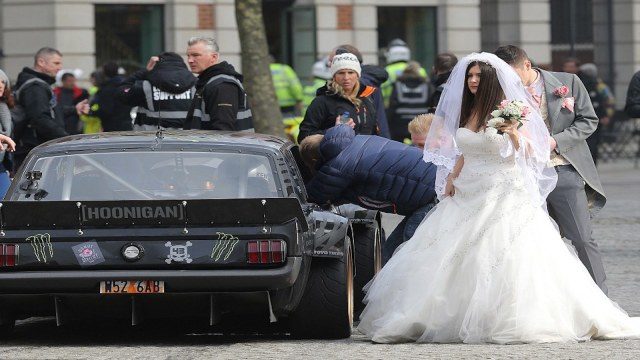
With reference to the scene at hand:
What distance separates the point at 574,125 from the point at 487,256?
1.62 meters

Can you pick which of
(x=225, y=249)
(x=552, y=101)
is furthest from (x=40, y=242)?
(x=552, y=101)

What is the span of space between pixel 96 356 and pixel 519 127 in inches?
111

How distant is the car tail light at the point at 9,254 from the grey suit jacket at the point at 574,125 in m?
3.56

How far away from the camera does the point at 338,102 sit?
1259 cm

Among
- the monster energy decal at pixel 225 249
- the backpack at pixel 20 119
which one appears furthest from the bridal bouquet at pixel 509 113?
the backpack at pixel 20 119

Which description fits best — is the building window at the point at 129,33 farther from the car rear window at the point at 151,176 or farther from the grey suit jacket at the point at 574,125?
the car rear window at the point at 151,176

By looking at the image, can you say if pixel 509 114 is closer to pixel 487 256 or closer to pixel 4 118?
pixel 487 256

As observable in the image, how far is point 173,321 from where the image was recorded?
34.1ft

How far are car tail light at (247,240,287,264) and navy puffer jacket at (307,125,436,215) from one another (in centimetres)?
133

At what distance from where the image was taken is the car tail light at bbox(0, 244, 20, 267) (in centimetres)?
871

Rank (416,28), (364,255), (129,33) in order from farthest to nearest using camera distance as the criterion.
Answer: (416,28) < (129,33) < (364,255)

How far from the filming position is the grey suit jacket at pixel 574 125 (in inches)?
411

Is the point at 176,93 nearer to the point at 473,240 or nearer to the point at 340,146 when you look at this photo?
the point at 340,146

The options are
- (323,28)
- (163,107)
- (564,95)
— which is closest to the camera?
(564,95)
